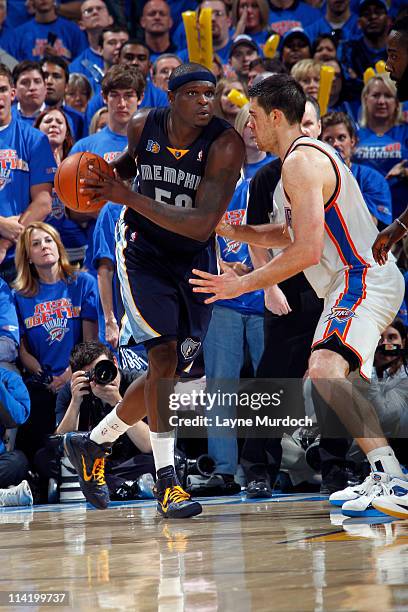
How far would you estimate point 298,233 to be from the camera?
151 inches

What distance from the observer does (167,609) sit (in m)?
2.22

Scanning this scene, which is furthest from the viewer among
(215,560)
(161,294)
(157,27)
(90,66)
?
(157,27)

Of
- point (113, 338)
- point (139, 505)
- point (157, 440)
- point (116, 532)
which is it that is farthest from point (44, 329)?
point (116, 532)

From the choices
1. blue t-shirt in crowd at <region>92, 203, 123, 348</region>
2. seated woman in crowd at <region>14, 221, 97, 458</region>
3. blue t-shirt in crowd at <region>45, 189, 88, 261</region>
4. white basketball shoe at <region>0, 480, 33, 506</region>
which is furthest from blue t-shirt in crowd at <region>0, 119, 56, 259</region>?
white basketball shoe at <region>0, 480, 33, 506</region>

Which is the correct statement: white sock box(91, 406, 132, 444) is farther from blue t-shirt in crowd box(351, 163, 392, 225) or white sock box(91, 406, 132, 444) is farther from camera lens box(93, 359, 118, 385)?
blue t-shirt in crowd box(351, 163, 392, 225)

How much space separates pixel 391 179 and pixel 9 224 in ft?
9.25

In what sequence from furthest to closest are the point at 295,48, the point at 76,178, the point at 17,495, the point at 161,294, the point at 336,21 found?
1. the point at 336,21
2. the point at 295,48
3. the point at 17,495
4. the point at 161,294
5. the point at 76,178

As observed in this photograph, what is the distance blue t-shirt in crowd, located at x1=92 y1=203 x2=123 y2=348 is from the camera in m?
6.17

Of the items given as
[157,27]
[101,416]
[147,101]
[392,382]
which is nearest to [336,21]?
[157,27]

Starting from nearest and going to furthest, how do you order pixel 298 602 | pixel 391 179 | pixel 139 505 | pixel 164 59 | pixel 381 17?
pixel 298 602, pixel 139 505, pixel 391 179, pixel 164 59, pixel 381 17

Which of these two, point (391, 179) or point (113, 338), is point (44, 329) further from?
point (391, 179)

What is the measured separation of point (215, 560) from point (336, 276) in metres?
1.56

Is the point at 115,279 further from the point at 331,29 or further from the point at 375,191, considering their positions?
the point at 331,29

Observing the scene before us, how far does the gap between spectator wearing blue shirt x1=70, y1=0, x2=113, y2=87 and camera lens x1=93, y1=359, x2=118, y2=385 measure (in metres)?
4.10
